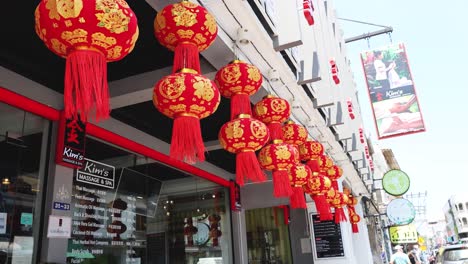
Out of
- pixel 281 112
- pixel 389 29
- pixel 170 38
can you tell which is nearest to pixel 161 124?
pixel 281 112

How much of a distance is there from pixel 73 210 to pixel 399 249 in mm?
8665

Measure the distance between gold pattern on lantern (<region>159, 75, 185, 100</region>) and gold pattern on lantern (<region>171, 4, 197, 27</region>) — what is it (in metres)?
0.41

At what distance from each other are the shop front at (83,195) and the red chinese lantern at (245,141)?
7.19 feet

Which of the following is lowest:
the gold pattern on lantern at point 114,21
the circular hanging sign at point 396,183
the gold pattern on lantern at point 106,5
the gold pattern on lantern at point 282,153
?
the gold pattern on lantern at point 282,153

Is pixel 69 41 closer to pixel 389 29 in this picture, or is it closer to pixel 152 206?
pixel 152 206

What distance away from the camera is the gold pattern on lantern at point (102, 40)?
1.86 m

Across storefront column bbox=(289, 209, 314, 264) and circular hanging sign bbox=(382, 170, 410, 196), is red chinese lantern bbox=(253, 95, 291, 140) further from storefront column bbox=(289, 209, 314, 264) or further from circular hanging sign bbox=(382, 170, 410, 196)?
circular hanging sign bbox=(382, 170, 410, 196)

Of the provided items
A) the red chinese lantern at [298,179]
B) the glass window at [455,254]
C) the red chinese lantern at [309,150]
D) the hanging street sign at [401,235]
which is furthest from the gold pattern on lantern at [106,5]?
the hanging street sign at [401,235]

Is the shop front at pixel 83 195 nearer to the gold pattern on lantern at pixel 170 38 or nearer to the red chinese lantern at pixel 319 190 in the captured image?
the gold pattern on lantern at pixel 170 38

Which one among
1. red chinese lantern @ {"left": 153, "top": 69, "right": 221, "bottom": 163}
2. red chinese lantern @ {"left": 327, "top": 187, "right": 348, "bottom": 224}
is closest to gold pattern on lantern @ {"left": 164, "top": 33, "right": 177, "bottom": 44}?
red chinese lantern @ {"left": 153, "top": 69, "right": 221, "bottom": 163}

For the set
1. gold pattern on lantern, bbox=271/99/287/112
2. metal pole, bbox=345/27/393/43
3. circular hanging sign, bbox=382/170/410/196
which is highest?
metal pole, bbox=345/27/393/43

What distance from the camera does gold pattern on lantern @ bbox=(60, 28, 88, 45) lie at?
1.84 metres

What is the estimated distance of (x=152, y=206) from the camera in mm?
6434

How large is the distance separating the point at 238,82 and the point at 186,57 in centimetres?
81
